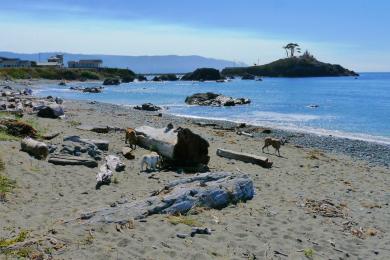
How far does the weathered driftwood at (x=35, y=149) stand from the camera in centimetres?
1473

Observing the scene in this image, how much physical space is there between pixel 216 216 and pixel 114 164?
17.6 feet

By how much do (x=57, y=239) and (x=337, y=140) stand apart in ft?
81.8

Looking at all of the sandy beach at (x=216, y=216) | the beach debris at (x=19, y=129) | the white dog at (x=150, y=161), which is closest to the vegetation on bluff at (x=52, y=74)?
the beach debris at (x=19, y=129)

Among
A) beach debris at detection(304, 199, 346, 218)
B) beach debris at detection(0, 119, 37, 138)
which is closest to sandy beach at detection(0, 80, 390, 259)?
beach debris at detection(304, 199, 346, 218)

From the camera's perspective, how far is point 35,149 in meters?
14.8

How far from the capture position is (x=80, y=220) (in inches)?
348

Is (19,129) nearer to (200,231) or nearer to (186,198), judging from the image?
(186,198)

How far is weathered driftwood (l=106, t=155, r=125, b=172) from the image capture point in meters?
14.5

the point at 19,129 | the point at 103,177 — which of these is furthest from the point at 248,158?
the point at 19,129

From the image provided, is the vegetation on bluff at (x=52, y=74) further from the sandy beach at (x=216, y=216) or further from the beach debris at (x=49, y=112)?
the sandy beach at (x=216, y=216)

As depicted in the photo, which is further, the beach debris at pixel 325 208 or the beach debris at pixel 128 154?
the beach debris at pixel 128 154

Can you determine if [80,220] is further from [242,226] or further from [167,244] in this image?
[242,226]

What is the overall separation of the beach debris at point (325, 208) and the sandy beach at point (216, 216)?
0.02 m

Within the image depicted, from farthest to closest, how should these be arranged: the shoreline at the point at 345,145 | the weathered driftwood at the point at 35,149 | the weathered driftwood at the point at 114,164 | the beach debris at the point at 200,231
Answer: the shoreline at the point at 345,145 < the weathered driftwood at the point at 35,149 < the weathered driftwood at the point at 114,164 < the beach debris at the point at 200,231
